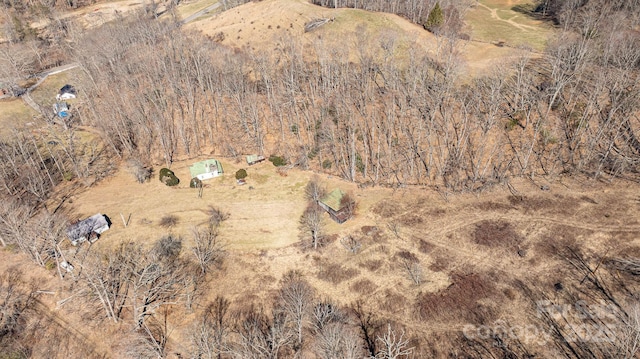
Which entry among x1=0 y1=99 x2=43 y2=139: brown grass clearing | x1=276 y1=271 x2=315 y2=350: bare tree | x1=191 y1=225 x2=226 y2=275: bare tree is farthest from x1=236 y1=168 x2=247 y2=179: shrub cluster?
x1=0 y1=99 x2=43 y2=139: brown grass clearing

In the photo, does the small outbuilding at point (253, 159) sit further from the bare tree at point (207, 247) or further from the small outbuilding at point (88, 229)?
the small outbuilding at point (88, 229)

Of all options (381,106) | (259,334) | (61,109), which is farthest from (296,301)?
(61,109)

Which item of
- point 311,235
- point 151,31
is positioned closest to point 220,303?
point 311,235

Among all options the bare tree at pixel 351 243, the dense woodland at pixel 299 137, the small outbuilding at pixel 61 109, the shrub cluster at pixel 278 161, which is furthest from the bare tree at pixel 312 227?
the small outbuilding at pixel 61 109

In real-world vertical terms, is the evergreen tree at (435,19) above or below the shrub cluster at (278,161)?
above

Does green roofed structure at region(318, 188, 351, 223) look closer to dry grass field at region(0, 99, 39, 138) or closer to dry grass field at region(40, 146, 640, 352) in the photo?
dry grass field at region(40, 146, 640, 352)

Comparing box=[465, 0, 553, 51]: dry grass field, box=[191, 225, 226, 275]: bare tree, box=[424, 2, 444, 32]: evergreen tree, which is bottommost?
box=[191, 225, 226, 275]: bare tree
